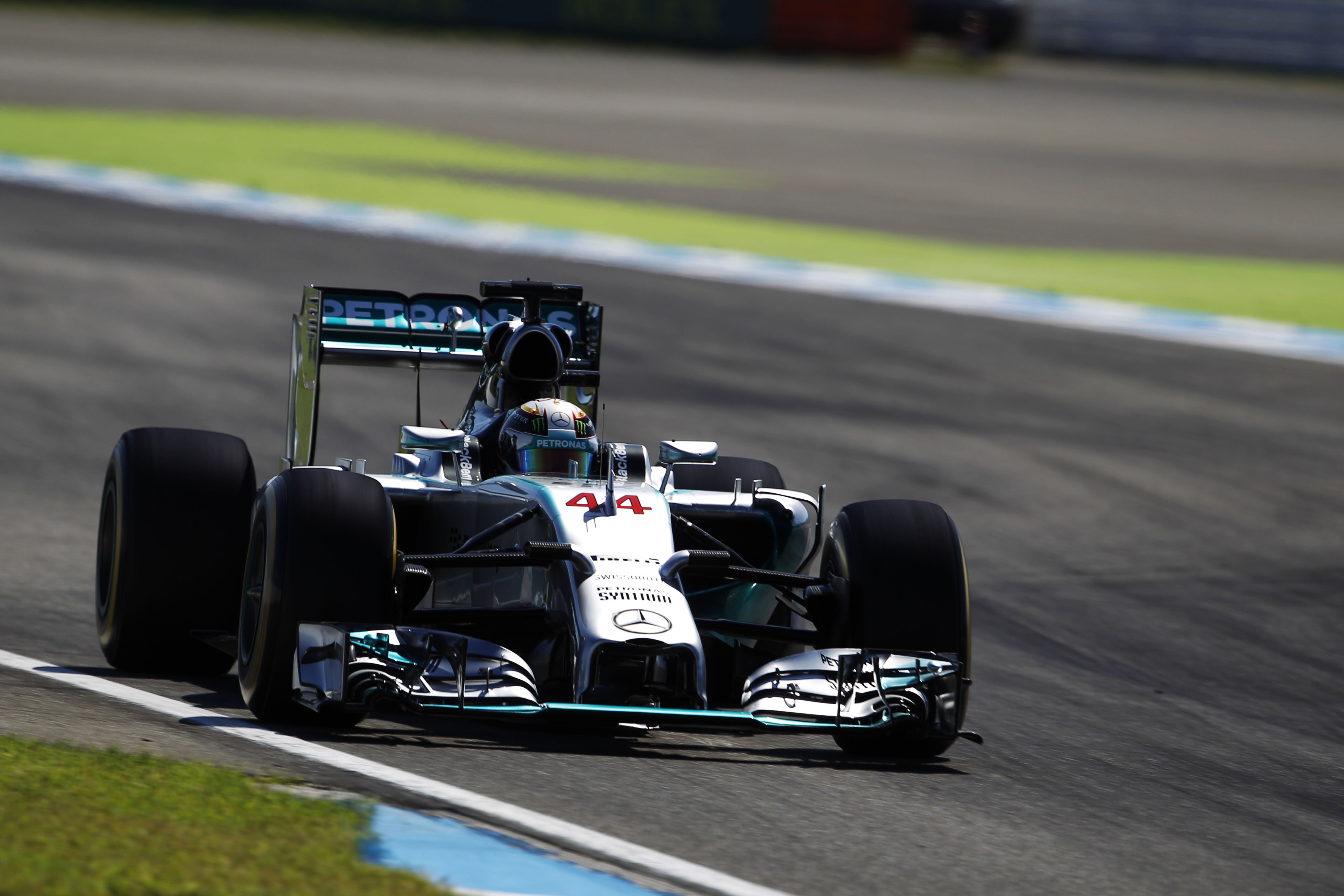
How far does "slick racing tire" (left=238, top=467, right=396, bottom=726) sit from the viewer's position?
657 centimetres

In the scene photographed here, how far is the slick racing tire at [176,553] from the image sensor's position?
7.61 meters

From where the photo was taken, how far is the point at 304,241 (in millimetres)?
20016

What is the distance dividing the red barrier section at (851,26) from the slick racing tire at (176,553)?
4092cm

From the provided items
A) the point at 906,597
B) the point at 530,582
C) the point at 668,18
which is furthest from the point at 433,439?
the point at 668,18

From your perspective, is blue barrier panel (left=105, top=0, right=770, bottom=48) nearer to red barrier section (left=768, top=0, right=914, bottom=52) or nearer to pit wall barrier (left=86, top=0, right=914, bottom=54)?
pit wall barrier (left=86, top=0, right=914, bottom=54)

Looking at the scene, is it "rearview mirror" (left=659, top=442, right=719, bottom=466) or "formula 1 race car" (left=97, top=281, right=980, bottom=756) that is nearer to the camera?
"formula 1 race car" (left=97, top=281, right=980, bottom=756)

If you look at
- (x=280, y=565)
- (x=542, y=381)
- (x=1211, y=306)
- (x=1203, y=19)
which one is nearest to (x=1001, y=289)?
(x=1211, y=306)

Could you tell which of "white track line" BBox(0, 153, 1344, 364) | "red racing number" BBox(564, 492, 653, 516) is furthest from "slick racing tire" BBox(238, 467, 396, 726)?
"white track line" BBox(0, 153, 1344, 364)

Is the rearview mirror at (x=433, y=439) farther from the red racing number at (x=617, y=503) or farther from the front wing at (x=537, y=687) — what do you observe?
the front wing at (x=537, y=687)

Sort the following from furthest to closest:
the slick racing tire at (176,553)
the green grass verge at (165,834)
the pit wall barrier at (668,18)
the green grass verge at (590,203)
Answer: the pit wall barrier at (668,18)
the green grass verge at (590,203)
the slick racing tire at (176,553)
the green grass verge at (165,834)

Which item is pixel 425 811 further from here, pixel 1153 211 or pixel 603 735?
→ pixel 1153 211

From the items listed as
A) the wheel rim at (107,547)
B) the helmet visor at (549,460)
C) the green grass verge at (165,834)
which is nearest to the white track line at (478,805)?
the green grass verge at (165,834)

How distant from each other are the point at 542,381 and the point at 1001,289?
13452 millimetres

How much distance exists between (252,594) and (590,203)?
17785mm
